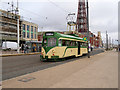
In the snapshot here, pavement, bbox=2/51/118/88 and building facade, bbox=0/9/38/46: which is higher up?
building facade, bbox=0/9/38/46

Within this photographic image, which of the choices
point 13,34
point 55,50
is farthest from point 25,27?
point 55,50

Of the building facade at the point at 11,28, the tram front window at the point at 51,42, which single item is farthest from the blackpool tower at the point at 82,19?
the tram front window at the point at 51,42

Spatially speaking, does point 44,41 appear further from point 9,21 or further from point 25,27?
point 25,27

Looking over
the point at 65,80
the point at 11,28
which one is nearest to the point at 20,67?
the point at 65,80

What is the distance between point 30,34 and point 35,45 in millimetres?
37319

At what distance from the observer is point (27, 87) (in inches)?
198

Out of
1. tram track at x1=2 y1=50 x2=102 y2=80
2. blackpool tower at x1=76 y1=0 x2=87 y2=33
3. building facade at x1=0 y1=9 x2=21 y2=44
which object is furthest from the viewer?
blackpool tower at x1=76 y1=0 x2=87 y2=33

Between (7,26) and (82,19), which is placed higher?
(82,19)

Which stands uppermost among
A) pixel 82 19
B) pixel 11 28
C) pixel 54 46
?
pixel 82 19

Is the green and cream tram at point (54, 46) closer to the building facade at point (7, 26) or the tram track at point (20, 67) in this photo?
the tram track at point (20, 67)

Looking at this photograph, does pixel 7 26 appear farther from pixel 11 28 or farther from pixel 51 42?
pixel 51 42

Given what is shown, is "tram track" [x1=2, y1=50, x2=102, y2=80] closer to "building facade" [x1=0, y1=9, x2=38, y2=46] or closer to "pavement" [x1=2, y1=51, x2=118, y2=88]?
"pavement" [x1=2, y1=51, x2=118, y2=88]

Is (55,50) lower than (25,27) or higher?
lower

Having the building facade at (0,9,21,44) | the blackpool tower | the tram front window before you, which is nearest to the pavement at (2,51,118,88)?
the tram front window
